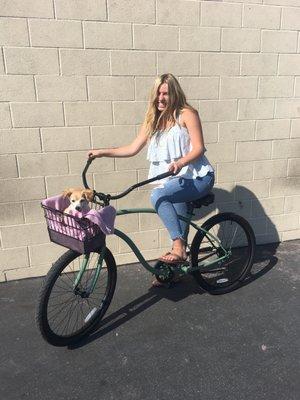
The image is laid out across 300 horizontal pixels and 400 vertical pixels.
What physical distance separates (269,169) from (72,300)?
246cm

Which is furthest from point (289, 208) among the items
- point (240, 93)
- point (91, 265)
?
point (91, 265)

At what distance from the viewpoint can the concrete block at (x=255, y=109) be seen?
4.03 meters

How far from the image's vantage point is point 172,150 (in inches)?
122

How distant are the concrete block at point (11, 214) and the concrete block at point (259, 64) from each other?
2.52m

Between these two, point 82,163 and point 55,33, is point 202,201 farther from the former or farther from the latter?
point 55,33

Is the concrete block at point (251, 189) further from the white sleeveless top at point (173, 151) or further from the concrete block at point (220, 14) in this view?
the concrete block at point (220, 14)

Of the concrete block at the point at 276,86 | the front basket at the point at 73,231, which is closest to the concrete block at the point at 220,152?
the concrete block at the point at 276,86

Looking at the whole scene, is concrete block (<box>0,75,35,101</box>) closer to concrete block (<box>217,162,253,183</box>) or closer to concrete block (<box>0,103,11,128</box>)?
concrete block (<box>0,103,11,128</box>)

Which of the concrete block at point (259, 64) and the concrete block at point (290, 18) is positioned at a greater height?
the concrete block at point (290, 18)

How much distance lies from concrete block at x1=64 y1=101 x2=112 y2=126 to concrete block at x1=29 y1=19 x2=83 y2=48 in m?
0.50

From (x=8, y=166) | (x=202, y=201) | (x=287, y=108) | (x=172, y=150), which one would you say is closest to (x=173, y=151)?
(x=172, y=150)

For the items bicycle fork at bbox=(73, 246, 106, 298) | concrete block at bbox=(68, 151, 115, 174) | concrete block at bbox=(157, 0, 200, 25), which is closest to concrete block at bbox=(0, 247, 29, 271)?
concrete block at bbox=(68, 151, 115, 174)

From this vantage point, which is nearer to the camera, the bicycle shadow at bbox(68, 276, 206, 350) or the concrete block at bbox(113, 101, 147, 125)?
the bicycle shadow at bbox(68, 276, 206, 350)

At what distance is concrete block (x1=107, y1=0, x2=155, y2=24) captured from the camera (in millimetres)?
3457
